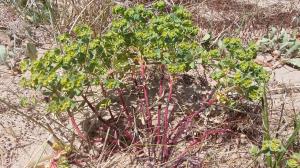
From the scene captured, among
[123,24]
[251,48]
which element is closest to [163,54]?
[123,24]

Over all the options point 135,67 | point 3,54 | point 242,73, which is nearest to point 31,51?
point 3,54

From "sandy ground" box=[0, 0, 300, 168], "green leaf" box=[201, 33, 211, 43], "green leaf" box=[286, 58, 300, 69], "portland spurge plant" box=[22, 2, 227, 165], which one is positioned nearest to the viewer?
"portland spurge plant" box=[22, 2, 227, 165]

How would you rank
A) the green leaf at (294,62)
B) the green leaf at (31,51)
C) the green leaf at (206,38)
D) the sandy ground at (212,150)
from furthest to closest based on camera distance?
the green leaf at (206,38) < the green leaf at (294,62) < the green leaf at (31,51) < the sandy ground at (212,150)

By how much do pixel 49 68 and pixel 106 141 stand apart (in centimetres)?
52

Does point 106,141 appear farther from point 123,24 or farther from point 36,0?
point 36,0

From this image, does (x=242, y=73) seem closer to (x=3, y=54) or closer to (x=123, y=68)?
(x=123, y=68)

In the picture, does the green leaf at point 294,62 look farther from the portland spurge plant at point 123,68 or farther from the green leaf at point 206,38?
the portland spurge plant at point 123,68

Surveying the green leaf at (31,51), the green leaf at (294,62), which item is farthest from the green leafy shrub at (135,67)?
the green leaf at (294,62)

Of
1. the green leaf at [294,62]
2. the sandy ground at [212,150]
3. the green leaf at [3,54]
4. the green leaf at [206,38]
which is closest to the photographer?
the sandy ground at [212,150]

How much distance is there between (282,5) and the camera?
3.74 metres

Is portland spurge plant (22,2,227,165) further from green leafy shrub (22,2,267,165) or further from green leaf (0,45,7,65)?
green leaf (0,45,7,65)

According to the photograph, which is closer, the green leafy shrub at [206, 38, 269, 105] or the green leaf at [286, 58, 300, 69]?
the green leafy shrub at [206, 38, 269, 105]

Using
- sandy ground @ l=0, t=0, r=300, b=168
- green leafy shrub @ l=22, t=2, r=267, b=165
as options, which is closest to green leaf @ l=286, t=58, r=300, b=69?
sandy ground @ l=0, t=0, r=300, b=168

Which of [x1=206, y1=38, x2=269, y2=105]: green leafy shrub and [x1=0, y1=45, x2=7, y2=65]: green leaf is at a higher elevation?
[x1=0, y1=45, x2=7, y2=65]: green leaf
